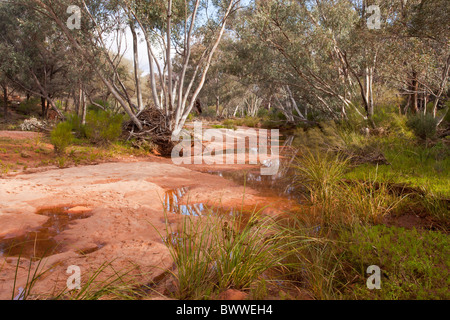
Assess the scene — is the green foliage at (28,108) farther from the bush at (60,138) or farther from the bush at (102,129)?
the bush at (60,138)

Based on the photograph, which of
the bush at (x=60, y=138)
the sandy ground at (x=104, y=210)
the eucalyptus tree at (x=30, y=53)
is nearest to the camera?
the sandy ground at (x=104, y=210)

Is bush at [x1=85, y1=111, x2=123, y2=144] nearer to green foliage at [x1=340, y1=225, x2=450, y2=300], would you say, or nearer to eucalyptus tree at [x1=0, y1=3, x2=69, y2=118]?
eucalyptus tree at [x1=0, y1=3, x2=69, y2=118]

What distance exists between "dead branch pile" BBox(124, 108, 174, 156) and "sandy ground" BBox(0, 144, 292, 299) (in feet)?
8.74

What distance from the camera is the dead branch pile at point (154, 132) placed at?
9562mm

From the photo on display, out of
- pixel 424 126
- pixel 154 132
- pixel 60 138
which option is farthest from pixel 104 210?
pixel 424 126

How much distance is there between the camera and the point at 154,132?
9875 mm

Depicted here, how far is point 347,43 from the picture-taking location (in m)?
9.20

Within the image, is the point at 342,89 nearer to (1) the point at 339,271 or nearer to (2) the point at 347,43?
(2) the point at 347,43

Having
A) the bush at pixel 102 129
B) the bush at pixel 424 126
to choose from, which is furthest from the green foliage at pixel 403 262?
the bush at pixel 102 129

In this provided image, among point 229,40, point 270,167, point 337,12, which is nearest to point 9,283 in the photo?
point 270,167

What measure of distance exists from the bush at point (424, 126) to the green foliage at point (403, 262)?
5.72m

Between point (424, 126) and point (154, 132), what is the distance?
847 cm

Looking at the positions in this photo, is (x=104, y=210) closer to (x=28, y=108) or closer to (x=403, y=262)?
(x=403, y=262)

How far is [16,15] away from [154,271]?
60.9 feet
